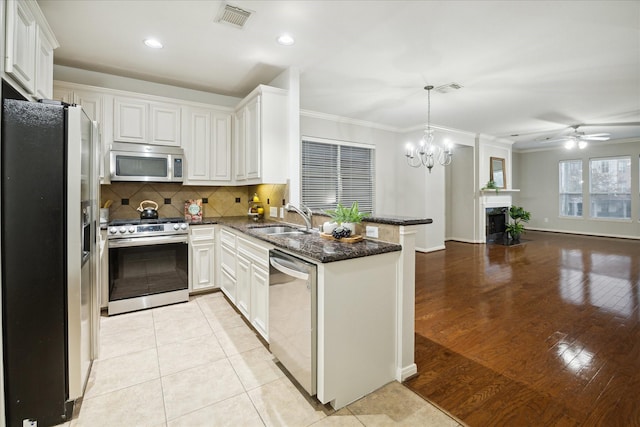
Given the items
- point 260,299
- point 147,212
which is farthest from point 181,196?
point 260,299

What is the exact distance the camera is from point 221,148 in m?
4.12

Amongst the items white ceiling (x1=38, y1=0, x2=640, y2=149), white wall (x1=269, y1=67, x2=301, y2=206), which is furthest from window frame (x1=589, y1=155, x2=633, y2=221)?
white wall (x1=269, y1=67, x2=301, y2=206)

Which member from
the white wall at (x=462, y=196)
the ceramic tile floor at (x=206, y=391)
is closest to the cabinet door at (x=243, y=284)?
the ceramic tile floor at (x=206, y=391)

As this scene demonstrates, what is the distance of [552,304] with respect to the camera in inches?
136

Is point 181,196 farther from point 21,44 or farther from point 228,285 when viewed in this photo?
point 21,44

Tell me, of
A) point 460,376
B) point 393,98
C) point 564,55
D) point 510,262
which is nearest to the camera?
point 460,376

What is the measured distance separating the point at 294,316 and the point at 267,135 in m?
2.14

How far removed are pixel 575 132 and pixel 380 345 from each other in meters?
7.28

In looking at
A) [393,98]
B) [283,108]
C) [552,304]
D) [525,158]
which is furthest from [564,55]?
Answer: [525,158]

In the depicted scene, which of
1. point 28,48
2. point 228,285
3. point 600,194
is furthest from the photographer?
point 600,194

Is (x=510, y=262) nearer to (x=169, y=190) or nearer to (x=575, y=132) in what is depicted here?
(x=575, y=132)

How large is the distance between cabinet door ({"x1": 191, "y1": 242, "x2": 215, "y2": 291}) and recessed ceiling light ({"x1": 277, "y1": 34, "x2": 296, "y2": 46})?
236 centimetres

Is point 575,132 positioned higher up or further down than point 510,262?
higher up

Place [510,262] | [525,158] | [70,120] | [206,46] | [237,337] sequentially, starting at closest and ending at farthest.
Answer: [70,120] → [237,337] → [206,46] → [510,262] → [525,158]
